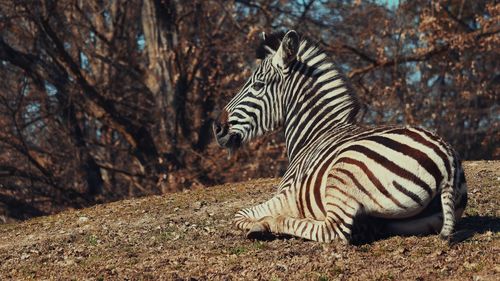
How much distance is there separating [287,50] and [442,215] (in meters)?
2.54

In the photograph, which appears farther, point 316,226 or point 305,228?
point 305,228

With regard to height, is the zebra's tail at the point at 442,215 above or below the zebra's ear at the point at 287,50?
below

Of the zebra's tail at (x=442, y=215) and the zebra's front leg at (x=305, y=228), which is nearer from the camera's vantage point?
the zebra's tail at (x=442, y=215)

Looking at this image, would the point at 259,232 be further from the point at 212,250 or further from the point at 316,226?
the point at 316,226

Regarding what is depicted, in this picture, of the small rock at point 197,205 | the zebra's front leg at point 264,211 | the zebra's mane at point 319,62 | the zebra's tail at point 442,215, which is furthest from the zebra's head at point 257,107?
the zebra's tail at point 442,215

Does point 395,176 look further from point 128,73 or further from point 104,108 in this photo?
point 128,73

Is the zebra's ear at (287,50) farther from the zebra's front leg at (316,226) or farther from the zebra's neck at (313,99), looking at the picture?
the zebra's front leg at (316,226)

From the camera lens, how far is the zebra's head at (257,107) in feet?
30.3

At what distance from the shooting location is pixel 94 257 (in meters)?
8.23

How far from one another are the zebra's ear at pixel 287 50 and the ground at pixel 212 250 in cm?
193

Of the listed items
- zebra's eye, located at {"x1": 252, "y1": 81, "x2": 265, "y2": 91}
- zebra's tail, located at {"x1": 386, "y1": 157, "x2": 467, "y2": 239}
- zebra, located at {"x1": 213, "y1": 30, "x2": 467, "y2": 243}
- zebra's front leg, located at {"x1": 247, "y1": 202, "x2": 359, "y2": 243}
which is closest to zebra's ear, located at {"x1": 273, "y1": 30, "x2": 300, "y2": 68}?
zebra, located at {"x1": 213, "y1": 30, "x2": 467, "y2": 243}

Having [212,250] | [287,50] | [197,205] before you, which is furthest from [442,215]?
[197,205]

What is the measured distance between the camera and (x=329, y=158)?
7.77m

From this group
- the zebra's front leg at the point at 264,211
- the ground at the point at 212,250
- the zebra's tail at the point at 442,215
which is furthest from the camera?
the zebra's front leg at the point at 264,211
